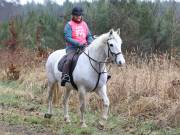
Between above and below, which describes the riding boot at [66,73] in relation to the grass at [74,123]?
above

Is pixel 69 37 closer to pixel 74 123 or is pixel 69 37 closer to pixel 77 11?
pixel 77 11

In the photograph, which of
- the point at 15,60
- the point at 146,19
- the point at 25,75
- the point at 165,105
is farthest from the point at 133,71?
the point at 146,19

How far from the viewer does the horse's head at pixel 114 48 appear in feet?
29.9

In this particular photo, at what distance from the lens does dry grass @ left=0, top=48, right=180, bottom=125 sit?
37.3 ft

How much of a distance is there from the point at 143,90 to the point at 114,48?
11.4 ft

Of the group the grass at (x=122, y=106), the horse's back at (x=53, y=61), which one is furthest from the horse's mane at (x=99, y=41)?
the grass at (x=122, y=106)

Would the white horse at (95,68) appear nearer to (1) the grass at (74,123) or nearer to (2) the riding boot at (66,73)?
(2) the riding boot at (66,73)

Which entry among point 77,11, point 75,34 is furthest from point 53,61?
point 77,11

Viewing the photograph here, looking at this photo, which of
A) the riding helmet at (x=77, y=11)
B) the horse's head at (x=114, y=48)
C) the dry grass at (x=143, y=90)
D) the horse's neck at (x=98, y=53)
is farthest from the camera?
the dry grass at (x=143, y=90)

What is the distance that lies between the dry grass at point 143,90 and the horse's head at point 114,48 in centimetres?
190

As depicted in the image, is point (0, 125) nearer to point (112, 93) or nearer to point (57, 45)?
point (112, 93)

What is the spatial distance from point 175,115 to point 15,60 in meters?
11.4

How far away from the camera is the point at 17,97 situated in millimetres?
14656

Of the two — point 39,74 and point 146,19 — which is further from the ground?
point 146,19
